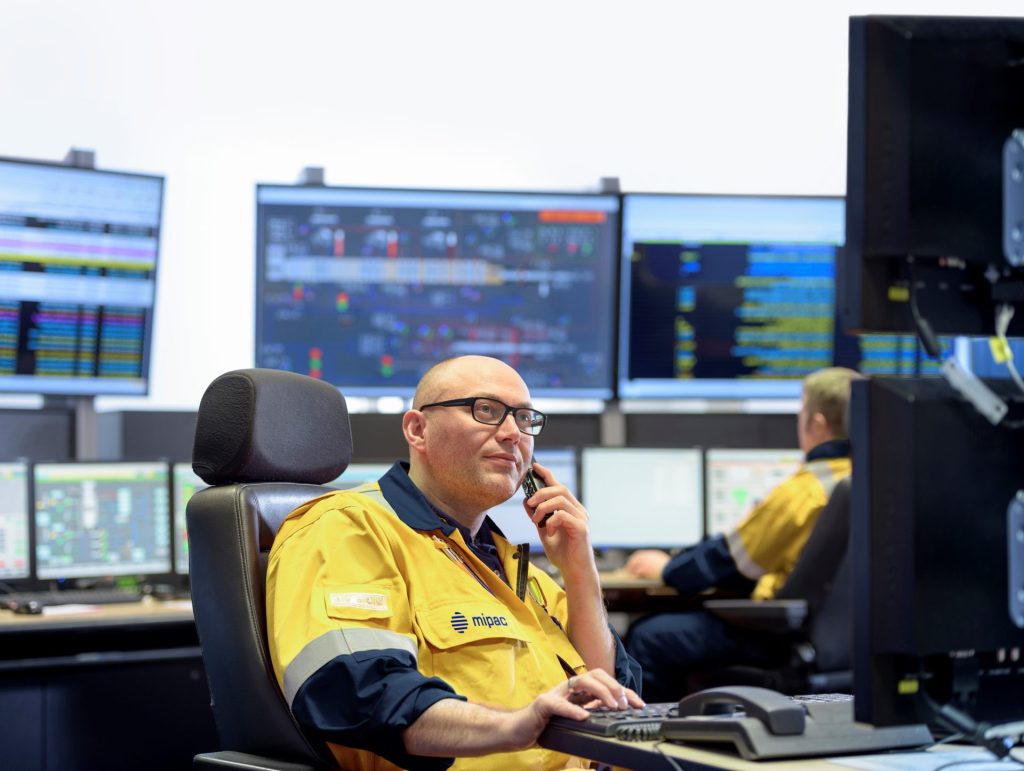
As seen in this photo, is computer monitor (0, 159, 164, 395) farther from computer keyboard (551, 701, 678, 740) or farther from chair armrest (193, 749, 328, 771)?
computer keyboard (551, 701, 678, 740)

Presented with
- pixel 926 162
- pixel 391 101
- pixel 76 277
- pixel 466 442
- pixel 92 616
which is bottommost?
pixel 92 616

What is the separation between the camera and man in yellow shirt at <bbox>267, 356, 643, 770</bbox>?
1.59m

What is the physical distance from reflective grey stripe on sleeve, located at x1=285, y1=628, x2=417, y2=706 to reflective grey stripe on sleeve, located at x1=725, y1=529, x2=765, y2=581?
2025mm

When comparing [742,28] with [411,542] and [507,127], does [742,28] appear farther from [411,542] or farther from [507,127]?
[411,542]

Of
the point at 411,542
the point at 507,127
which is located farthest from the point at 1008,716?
the point at 507,127

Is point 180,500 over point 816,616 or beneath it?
over

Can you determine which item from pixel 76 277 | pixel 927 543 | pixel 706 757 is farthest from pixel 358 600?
pixel 76 277

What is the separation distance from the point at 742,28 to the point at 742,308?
1.25m

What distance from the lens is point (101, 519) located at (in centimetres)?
365

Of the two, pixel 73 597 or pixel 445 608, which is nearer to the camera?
pixel 445 608

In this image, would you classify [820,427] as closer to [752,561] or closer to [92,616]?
[752,561]

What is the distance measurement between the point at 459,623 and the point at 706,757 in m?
0.67

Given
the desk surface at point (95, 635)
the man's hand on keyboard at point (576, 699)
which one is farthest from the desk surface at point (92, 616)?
the man's hand on keyboard at point (576, 699)

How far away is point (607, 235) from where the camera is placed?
14.1 ft
